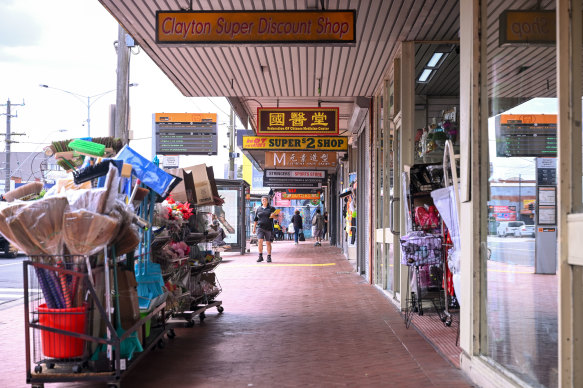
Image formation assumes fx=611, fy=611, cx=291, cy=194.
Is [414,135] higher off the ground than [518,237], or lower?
higher

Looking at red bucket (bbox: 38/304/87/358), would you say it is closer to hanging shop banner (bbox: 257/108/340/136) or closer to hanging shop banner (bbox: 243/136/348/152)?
hanging shop banner (bbox: 257/108/340/136)

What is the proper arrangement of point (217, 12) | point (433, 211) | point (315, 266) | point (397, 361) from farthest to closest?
point (315, 266)
point (433, 211)
point (217, 12)
point (397, 361)

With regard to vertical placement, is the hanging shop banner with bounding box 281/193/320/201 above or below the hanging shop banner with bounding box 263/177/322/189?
below

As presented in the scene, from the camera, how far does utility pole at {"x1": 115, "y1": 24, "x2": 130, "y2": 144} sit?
10742mm

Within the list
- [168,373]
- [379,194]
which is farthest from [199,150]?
[168,373]

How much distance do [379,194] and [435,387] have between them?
255 inches

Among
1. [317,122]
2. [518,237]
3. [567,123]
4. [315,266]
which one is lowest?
[315,266]

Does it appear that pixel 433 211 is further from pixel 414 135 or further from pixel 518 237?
pixel 518 237

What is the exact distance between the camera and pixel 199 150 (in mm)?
19766

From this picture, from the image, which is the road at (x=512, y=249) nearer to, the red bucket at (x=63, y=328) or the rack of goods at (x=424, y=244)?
the rack of goods at (x=424, y=244)

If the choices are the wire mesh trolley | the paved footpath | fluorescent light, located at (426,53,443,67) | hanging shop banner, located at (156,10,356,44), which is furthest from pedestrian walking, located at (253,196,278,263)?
hanging shop banner, located at (156,10,356,44)

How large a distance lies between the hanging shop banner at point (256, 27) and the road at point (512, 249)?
283cm

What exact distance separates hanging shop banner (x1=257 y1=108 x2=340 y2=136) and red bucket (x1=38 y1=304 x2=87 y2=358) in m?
8.92

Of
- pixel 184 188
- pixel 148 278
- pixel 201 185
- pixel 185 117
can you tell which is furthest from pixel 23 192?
pixel 185 117
